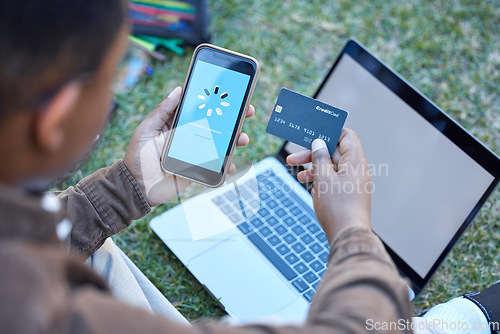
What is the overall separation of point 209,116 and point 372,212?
1.43 feet

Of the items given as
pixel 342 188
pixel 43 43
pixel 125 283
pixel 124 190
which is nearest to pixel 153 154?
pixel 124 190

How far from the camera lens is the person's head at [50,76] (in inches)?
18.6

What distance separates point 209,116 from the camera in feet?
3.17

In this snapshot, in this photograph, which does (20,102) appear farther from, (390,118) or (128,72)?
(390,118)

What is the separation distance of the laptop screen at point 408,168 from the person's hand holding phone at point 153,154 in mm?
275

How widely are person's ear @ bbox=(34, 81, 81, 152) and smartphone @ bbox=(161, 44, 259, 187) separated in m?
0.44

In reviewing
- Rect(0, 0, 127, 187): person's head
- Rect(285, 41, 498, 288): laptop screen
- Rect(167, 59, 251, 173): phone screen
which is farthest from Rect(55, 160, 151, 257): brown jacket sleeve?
Rect(285, 41, 498, 288): laptop screen

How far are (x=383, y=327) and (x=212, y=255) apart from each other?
501mm

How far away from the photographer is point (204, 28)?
1477 millimetres

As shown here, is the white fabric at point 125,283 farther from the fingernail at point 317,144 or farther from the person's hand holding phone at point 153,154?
the fingernail at point 317,144

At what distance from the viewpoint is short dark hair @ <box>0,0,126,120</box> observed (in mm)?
468

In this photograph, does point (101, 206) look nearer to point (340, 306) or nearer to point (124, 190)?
point (124, 190)

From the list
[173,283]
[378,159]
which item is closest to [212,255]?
[173,283]

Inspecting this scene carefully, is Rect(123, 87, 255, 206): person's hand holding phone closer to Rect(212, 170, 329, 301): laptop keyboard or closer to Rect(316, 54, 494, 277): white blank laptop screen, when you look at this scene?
Rect(212, 170, 329, 301): laptop keyboard
